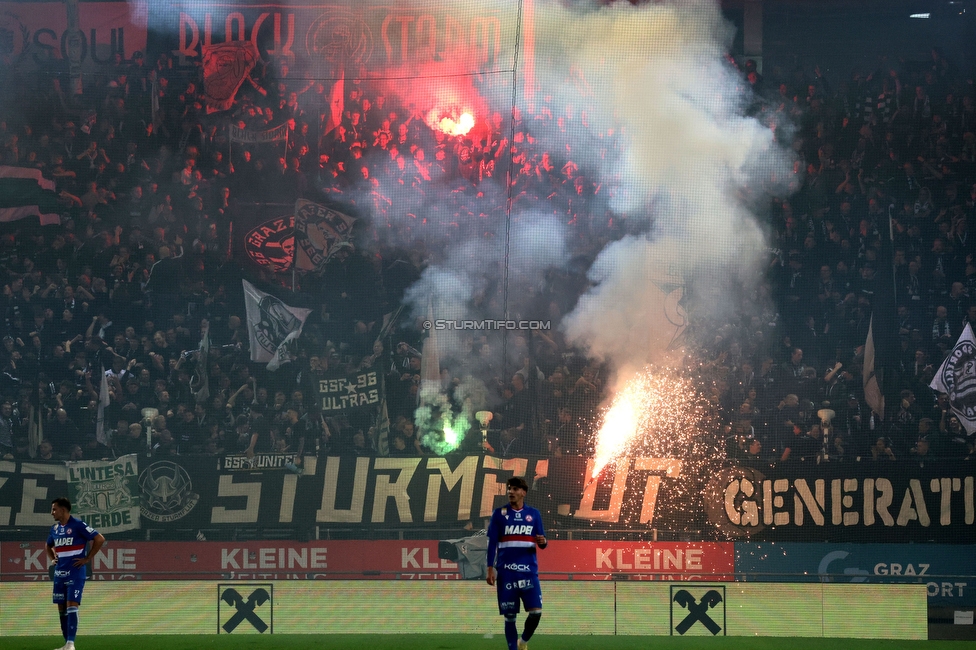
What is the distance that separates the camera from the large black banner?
42.9ft

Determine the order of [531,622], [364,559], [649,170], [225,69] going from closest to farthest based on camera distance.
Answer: [531,622], [364,559], [649,170], [225,69]

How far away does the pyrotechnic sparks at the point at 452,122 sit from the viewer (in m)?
14.9

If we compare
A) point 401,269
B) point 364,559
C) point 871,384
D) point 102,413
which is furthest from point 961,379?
point 102,413

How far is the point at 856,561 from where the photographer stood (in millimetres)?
12867

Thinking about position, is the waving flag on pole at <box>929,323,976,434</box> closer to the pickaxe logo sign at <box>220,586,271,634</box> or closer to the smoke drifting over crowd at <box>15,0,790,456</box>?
the smoke drifting over crowd at <box>15,0,790,456</box>

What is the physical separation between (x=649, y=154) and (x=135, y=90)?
7489 millimetres

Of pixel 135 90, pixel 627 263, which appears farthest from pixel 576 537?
pixel 135 90

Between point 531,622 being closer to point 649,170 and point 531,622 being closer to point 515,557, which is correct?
point 515,557

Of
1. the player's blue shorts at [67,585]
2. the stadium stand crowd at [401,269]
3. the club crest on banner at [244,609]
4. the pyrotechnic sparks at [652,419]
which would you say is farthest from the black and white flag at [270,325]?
the player's blue shorts at [67,585]

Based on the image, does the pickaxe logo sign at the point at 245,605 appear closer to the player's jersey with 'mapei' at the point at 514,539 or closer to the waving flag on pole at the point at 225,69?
the player's jersey with 'mapei' at the point at 514,539

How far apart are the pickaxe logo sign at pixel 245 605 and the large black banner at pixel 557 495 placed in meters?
3.64

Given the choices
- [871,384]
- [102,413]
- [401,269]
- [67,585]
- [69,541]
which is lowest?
[67,585]

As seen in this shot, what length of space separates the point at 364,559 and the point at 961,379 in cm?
833

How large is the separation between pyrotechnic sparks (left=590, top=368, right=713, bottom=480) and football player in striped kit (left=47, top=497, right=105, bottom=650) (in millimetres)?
7258
